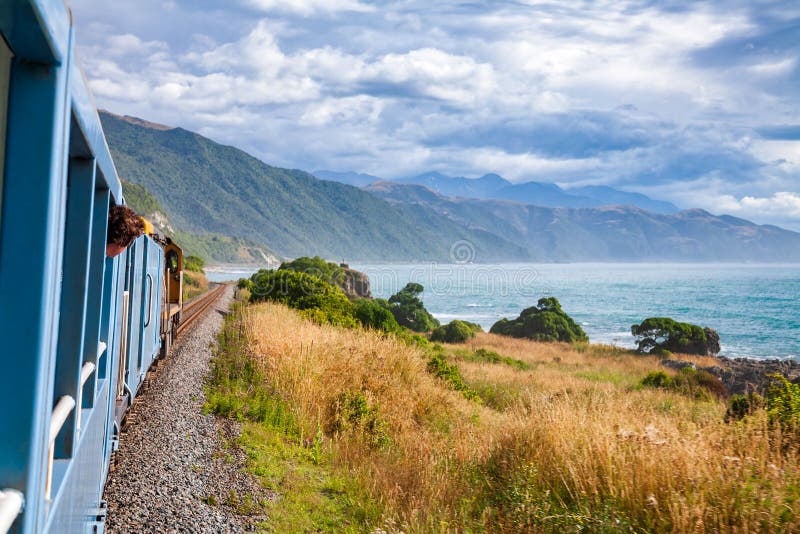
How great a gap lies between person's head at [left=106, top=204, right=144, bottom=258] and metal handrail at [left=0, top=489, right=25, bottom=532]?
2.69 metres

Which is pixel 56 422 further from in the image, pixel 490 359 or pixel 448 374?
pixel 490 359

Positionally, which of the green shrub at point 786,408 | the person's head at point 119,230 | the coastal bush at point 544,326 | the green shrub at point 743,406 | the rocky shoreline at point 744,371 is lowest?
the rocky shoreline at point 744,371

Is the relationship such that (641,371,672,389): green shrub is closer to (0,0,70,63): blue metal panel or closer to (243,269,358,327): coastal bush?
(243,269,358,327): coastal bush

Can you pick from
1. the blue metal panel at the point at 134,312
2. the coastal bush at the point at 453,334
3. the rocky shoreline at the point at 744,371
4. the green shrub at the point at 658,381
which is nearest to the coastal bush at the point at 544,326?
the coastal bush at the point at 453,334

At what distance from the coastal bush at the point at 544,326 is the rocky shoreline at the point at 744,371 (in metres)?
10.2

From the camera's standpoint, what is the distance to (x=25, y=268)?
1547 millimetres

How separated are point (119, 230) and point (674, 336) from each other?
143ft

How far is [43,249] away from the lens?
5.09 feet

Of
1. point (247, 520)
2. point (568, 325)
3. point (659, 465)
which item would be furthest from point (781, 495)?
point (568, 325)

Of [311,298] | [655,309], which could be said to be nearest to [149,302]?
[311,298]

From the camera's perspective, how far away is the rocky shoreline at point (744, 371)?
2226 centimetres

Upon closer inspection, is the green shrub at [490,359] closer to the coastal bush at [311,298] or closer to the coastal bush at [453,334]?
the coastal bush at [311,298]

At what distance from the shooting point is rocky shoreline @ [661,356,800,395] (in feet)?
→ 73.0

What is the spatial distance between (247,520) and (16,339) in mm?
4335
